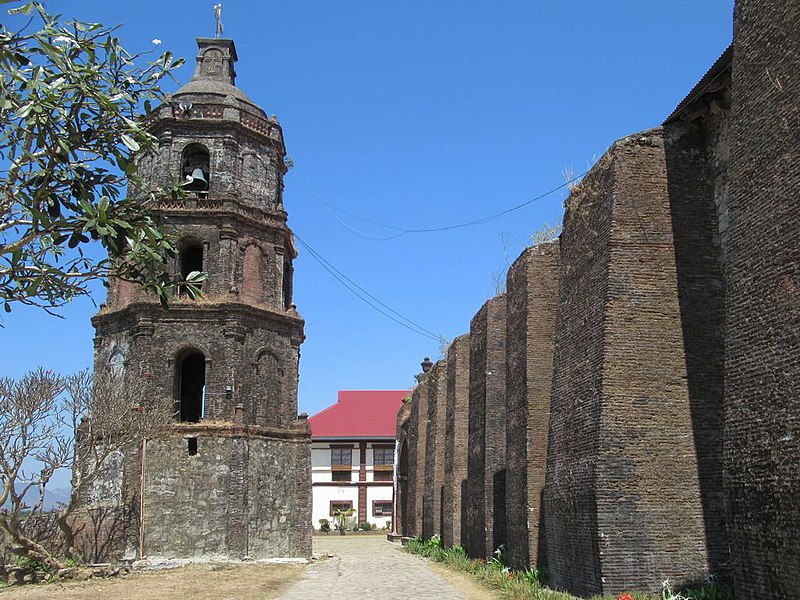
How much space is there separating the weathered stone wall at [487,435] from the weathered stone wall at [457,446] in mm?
2061

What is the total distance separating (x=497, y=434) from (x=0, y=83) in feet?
52.1

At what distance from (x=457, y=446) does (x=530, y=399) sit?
9199 millimetres

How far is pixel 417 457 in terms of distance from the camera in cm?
3266

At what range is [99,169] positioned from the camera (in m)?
7.47

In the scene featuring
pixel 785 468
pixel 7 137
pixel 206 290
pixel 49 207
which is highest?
pixel 206 290

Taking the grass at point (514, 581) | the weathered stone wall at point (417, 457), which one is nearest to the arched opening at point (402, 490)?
the weathered stone wall at point (417, 457)

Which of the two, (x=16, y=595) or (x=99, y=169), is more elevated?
(x=99, y=169)

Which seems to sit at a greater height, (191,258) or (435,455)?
(191,258)

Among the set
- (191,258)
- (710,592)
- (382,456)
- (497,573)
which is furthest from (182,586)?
(382,456)

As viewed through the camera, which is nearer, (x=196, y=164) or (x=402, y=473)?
(x=196, y=164)

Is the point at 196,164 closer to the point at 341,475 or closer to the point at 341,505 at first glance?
the point at 341,475

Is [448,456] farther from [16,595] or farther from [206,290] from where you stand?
[16,595]

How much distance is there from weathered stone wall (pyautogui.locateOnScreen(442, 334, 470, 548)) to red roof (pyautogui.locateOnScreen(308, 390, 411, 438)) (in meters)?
23.5

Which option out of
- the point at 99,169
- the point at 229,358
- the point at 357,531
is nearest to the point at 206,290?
the point at 229,358
